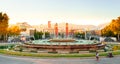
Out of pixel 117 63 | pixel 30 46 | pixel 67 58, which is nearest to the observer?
pixel 117 63

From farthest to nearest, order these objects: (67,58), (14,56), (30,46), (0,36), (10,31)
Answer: (10,31)
(0,36)
(30,46)
(14,56)
(67,58)

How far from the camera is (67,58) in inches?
1133

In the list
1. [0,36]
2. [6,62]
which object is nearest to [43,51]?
[6,62]

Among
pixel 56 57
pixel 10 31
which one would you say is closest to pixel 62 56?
pixel 56 57

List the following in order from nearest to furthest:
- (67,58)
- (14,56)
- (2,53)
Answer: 1. (67,58)
2. (14,56)
3. (2,53)

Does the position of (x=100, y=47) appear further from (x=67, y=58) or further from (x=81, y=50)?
(x=67, y=58)

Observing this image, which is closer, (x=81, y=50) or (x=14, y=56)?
(x=14, y=56)

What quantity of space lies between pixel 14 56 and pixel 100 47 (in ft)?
44.4

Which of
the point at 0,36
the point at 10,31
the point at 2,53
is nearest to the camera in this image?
the point at 2,53

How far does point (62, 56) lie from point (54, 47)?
5161mm

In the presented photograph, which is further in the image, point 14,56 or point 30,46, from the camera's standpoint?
point 30,46

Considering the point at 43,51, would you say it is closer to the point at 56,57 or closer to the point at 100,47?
the point at 56,57

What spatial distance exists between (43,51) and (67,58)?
6.67m

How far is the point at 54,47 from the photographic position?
35.0 metres
